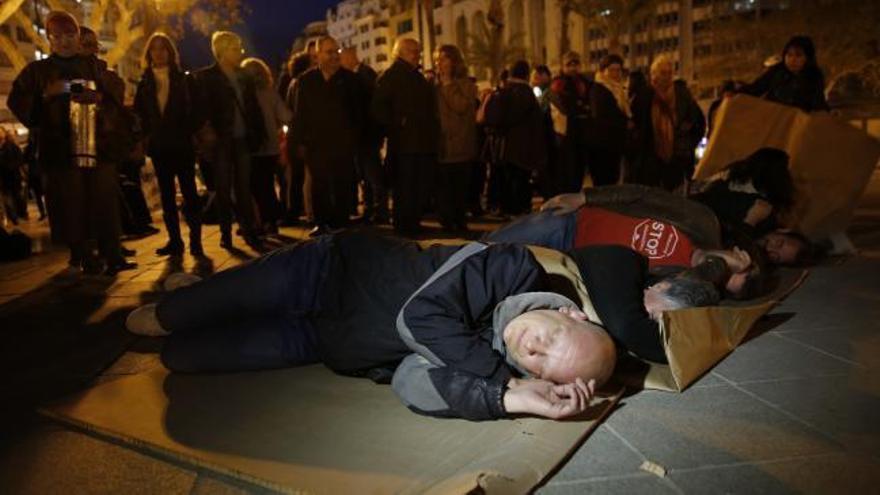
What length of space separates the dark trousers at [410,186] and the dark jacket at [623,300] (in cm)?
416

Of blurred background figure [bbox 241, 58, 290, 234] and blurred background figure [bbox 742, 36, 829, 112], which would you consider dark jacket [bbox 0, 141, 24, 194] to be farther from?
blurred background figure [bbox 742, 36, 829, 112]

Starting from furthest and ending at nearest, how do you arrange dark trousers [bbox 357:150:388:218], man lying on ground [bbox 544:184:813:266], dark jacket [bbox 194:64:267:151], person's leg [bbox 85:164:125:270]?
dark trousers [bbox 357:150:388:218] < dark jacket [bbox 194:64:267:151] < person's leg [bbox 85:164:125:270] < man lying on ground [bbox 544:184:813:266]

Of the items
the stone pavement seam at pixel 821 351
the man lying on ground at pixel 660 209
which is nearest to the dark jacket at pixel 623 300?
the man lying on ground at pixel 660 209

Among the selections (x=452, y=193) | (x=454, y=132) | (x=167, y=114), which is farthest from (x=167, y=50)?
(x=452, y=193)

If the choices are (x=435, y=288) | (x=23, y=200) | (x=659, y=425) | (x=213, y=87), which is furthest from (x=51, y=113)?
(x=23, y=200)

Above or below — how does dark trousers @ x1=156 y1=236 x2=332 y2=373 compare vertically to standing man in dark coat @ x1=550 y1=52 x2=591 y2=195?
below

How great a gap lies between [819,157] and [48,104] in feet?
20.2

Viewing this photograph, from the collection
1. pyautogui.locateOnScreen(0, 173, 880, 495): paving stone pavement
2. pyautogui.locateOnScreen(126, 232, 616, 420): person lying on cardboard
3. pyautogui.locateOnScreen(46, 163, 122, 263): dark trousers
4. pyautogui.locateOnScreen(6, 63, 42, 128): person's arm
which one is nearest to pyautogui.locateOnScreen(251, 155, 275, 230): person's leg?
pyautogui.locateOnScreen(46, 163, 122, 263): dark trousers

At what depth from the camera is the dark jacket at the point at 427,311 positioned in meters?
2.40

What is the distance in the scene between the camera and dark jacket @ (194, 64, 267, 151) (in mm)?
6254

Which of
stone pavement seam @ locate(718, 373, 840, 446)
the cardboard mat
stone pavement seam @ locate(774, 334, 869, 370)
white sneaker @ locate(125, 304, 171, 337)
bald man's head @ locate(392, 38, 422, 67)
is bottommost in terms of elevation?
stone pavement seam @ locate(774, 334, 869, 370)

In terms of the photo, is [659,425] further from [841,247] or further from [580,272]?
[841,247]

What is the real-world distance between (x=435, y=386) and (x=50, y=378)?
1.97 meters

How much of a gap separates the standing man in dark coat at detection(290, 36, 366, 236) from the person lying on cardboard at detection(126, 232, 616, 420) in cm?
388
